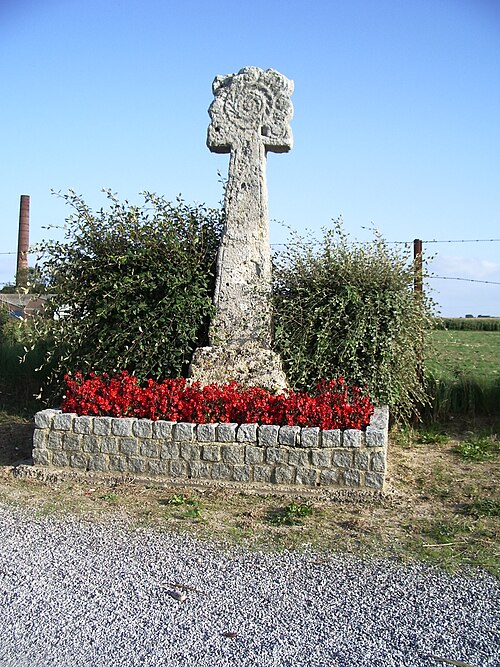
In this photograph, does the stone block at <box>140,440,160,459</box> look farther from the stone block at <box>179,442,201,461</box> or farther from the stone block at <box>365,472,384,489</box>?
the stone block at <box>365,472,384,489</box>

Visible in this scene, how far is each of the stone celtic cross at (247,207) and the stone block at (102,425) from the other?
1.55m

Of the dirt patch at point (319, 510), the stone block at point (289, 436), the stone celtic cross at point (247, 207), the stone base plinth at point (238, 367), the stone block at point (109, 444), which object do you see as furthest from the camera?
the stone celtic cross at point (247, 207)

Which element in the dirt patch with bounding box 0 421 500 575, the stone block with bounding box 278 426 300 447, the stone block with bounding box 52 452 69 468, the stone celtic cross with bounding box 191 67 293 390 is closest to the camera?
the dirt patch with bounding box 0 421 500 575

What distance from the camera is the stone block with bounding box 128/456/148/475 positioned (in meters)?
5.77

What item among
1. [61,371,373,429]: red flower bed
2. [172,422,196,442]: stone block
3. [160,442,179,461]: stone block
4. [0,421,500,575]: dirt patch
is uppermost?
[61,371,373,429]: red flower bed

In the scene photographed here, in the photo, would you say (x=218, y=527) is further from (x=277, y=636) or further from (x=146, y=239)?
(x=146, y=239)

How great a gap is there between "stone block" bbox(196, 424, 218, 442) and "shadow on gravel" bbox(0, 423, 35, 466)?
2.00 metres

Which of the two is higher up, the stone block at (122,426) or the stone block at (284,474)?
the stone block at (122,426)

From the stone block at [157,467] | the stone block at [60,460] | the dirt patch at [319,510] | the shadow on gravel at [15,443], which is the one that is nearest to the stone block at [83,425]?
the stone block at [60,460]

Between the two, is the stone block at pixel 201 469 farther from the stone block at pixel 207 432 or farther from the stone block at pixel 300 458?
the stone block at pixel 300 458

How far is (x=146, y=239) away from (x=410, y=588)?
4.92 m

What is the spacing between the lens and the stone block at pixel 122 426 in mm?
5797

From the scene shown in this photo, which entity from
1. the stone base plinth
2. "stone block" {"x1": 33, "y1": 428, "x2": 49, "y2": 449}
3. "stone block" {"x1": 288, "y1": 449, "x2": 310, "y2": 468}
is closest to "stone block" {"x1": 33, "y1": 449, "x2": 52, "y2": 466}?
"stone block" {"x1": 33, "y1": 428, "x2": 49, "y2": 449}

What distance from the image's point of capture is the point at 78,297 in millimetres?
7527
